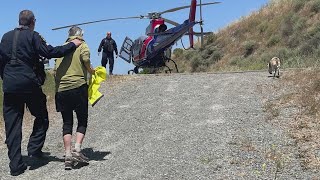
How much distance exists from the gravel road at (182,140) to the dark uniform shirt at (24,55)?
1.19 metres

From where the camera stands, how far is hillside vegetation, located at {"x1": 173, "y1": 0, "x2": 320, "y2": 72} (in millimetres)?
24203

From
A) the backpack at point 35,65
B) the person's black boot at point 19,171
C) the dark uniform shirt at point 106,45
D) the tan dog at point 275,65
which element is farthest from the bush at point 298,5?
the person's black boot at point 19,171

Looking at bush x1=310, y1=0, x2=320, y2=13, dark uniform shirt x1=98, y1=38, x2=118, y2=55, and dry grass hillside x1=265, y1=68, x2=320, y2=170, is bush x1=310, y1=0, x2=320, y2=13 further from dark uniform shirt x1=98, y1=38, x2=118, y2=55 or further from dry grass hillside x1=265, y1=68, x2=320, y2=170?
dry grass hillside x1=265, y1=68, x2=320, y2=170

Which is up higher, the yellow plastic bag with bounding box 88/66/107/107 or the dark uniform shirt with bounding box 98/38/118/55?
the dark uniform shirt with bounding box 98/38/118/55

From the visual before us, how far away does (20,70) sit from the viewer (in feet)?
20.1

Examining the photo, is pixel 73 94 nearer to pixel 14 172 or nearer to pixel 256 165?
pixel 14 172

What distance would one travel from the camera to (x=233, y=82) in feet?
41.5

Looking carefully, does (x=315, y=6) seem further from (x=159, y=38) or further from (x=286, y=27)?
(x=159, y=38)

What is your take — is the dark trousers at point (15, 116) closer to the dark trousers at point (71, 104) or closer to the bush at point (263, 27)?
the dark trousers at point (71, 104)

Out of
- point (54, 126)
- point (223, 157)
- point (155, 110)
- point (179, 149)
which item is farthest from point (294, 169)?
point (54, 126)

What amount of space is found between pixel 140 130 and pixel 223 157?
243cm

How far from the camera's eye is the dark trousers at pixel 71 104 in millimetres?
6223

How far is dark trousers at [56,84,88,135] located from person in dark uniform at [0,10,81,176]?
15.6 inches

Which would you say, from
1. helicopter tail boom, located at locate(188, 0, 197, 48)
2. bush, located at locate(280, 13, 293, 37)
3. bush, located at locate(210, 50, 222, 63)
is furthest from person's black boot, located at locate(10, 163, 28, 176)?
bush, located at locate(210, 50, 222, 63)
